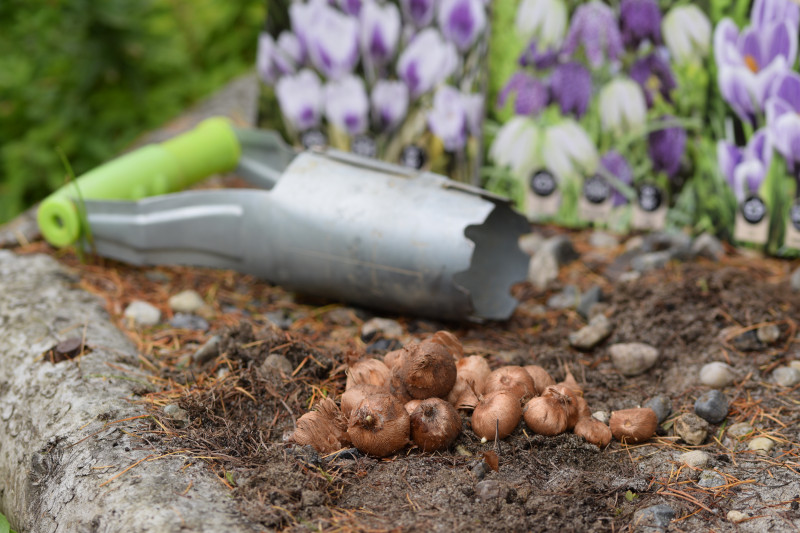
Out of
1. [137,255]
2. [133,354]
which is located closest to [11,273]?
[137,255]

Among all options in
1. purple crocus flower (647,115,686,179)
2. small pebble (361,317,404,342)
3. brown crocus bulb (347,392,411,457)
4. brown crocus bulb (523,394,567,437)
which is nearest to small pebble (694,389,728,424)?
brown crocus bulb (523,394,567,437)

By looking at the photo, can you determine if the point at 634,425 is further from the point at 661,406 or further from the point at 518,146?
the point at 518,146

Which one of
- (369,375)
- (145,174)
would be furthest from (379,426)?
(145,174)

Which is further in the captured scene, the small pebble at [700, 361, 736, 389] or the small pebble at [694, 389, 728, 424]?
the small pebble at [700, 361, 736, 389]

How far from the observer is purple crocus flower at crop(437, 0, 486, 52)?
9.39ft

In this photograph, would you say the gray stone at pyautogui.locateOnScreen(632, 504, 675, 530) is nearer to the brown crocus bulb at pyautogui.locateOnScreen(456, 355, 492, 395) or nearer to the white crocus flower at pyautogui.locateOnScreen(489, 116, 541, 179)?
the brown crocus bulb at pyautogui.locateOnScreen(456, 355, 492, 395)

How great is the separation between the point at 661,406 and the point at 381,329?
0.81 m

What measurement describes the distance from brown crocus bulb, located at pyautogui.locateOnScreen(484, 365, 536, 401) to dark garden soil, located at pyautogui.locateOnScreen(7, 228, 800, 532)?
0.30ft

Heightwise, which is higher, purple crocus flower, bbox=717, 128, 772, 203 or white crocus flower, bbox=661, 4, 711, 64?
white crocus flower, bbox=661, 4, 711, 64

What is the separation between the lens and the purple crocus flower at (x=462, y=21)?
286cm

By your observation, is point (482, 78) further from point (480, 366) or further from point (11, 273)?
point (11, 273)

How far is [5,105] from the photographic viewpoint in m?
3.77

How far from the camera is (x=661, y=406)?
5.96ft

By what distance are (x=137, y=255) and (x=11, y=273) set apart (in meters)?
0.38
